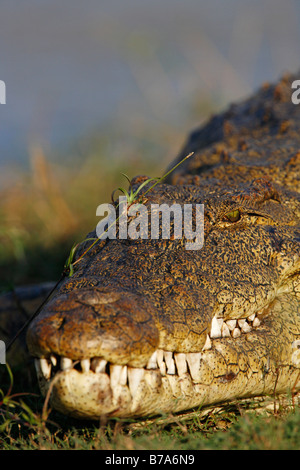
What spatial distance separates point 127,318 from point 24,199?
6532mm

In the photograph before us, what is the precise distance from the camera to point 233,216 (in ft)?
11.6

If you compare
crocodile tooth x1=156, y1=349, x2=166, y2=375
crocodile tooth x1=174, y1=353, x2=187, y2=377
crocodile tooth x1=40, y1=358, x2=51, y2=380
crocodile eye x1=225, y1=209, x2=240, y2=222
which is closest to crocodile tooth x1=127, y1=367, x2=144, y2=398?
crocodile tooth x1=156, y1=349, x2=166, y2=375

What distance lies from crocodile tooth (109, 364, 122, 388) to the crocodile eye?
61.4 inches

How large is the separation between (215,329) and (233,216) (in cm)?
97

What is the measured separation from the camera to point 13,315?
503cm

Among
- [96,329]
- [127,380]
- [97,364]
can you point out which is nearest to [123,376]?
[127,380]

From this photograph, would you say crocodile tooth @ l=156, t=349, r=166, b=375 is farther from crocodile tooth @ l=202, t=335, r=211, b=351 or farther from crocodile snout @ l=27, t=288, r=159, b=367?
crocodile tooth @ l=202, t=335, r=211, b=351

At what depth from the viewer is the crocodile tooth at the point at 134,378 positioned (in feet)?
7.91

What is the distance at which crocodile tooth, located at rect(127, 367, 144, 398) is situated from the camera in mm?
2412

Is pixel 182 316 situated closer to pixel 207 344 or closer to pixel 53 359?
A: pixel 207 344

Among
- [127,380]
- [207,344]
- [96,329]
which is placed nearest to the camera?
[96,329]
